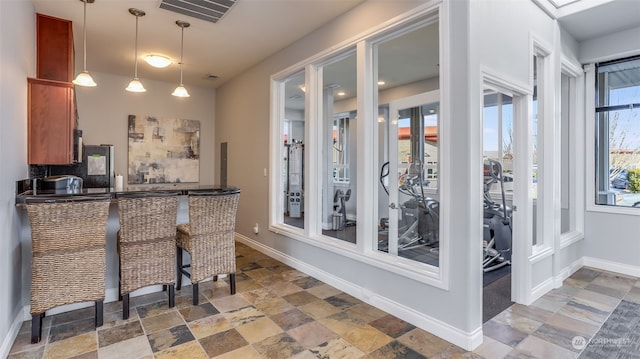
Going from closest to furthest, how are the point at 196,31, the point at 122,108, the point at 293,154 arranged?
the point at 196,31
the point at 122,108
the point at 293,154

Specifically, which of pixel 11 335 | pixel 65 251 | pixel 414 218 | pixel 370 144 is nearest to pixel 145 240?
pixel 65 251

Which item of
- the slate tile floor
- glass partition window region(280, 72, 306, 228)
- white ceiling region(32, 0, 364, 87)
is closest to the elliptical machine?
the slate tile floor

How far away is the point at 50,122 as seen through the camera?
304 cm

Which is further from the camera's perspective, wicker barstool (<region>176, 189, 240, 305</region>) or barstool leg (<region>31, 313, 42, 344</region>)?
wicker barstool (<region>176, 189, 240, 305</region>)

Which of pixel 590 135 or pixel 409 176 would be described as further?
pixel 590 135

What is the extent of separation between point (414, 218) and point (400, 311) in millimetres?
1236

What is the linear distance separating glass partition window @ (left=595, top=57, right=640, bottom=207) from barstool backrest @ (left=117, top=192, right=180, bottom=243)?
16.8ft

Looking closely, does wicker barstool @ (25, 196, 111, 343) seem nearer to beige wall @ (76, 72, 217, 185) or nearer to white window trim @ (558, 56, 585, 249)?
beige wall @ (76, 72, 217, 185)

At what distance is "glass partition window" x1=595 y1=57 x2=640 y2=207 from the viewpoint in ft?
12.9

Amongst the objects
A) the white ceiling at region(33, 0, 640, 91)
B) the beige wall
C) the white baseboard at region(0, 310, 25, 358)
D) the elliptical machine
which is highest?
the white ceiling at region(33, 0, 640, 91)

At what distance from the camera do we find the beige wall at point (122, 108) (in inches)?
216

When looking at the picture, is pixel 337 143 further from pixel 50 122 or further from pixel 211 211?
pixel 50 122

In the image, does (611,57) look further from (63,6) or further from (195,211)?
(63,6)

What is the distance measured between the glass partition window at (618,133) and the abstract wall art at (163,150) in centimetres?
656
